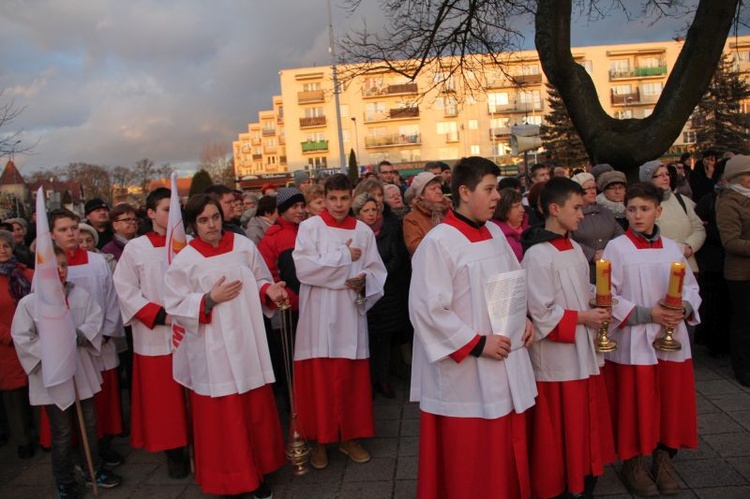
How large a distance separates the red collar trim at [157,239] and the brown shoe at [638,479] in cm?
372

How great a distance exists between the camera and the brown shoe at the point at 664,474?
3732 millimetres

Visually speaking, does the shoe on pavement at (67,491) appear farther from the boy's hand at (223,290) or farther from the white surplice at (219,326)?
the boy's hand at (223,290)

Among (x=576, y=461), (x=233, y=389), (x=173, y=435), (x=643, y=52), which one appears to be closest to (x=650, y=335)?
(x=576, y=461)

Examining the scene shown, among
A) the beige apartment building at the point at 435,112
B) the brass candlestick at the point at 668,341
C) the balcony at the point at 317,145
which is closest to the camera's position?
the brass candlestick at the point at 668,341

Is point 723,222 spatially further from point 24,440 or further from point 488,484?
point 24,440

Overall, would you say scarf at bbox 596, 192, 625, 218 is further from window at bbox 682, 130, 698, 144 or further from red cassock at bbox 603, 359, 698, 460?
window at bbox 682, 130, 698, 144

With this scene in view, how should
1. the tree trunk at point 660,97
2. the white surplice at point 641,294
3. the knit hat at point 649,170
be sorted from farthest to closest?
the tree trunk at point 660,97, the knit hat at point 649,170, the white surplice at point 641,294

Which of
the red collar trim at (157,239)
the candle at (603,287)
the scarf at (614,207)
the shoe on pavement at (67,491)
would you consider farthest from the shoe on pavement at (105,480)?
the scarf at (614,207)

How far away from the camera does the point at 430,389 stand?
3.29 meters

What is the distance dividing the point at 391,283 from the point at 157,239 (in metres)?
2.29

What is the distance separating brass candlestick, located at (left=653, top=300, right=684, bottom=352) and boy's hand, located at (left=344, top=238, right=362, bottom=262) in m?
2.15

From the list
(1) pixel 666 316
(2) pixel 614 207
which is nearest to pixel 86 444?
(1) pixel 666 316

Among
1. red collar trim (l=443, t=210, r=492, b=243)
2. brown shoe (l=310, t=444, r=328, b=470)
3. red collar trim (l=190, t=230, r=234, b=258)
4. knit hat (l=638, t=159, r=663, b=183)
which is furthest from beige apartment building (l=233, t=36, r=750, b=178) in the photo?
red collar trim (l=443, t=210, r=492, b=243)

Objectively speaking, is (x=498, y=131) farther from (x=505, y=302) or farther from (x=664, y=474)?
(x=505, y=302)
